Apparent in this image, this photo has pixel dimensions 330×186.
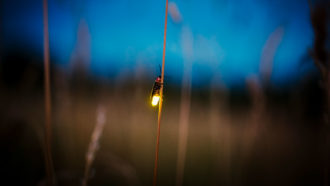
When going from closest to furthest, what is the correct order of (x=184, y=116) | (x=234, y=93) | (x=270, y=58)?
(x=270, y=58) → (x=184, y=116) → (x=234, y=93)

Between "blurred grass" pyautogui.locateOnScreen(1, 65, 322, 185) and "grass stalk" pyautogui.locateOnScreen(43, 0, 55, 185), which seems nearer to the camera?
"grass stalk" pyautogui.locateOnScreen(43, 0, 55, 185)

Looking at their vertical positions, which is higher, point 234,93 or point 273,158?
point 234,93

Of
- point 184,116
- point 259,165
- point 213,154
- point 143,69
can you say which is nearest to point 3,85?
point 143,69

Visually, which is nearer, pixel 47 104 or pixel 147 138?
pixel 47 104

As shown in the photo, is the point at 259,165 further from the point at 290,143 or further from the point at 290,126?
the point at 290,126

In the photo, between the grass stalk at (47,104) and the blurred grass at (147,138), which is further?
the blurred grass at (147,138)

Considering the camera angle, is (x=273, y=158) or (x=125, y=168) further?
(x=273, y=158)

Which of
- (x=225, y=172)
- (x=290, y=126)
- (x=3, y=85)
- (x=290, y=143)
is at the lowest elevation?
(x=225, y=172)

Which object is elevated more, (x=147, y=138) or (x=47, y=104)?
Answer: (x=47, y=104)

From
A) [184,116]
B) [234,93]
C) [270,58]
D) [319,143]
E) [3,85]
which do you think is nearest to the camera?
[270,58]
